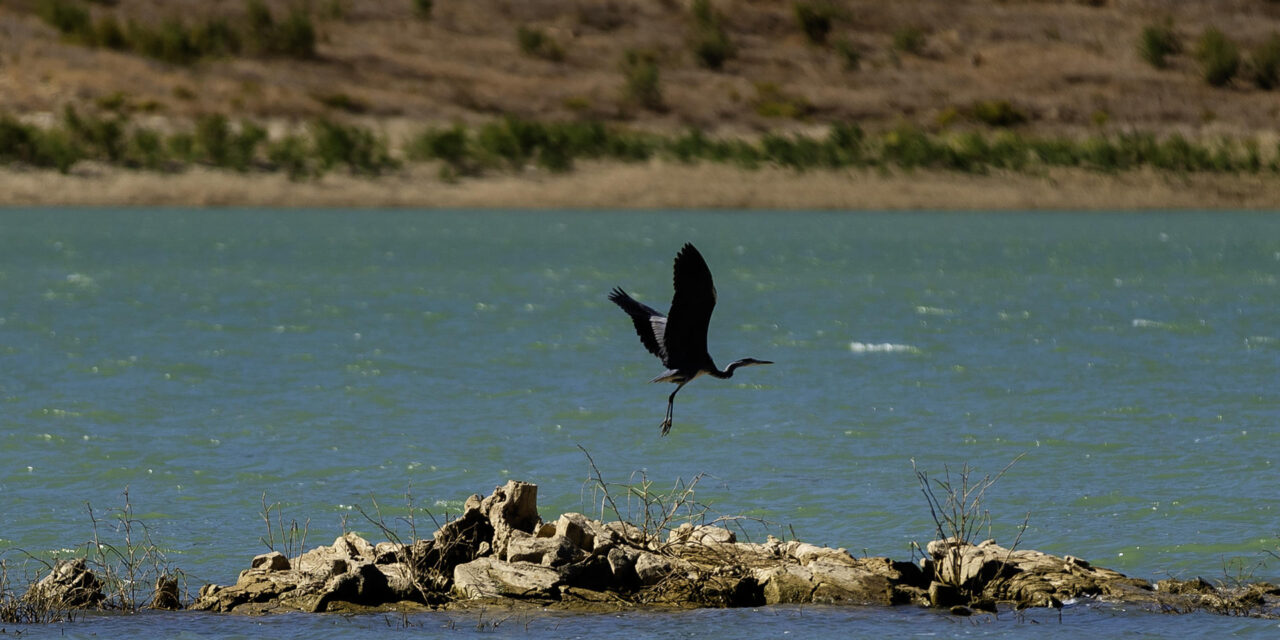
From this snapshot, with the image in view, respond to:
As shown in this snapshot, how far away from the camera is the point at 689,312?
12688mm

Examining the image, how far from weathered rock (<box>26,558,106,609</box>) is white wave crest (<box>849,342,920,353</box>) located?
21431 millimetres

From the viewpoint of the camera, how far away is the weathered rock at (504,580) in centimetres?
1292

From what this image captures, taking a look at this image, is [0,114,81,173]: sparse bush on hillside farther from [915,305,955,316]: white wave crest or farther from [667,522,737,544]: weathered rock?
[667,522,737,544]: weathered rock

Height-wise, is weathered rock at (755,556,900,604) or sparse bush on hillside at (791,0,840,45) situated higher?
weathered rock at (755,556,900,604)

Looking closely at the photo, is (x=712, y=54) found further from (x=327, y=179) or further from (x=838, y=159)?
(x=327, y=179)

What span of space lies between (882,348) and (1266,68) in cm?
6536

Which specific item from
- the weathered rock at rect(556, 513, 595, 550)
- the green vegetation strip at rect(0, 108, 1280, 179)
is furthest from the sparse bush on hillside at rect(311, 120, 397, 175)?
the weathered rock at rect(556, 513, 595, 550)

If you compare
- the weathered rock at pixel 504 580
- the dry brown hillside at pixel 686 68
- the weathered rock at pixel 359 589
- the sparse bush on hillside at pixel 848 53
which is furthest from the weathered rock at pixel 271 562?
the sparse bush on hillside at pixel 848 53

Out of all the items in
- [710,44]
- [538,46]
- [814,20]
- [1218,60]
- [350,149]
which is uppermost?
[814,20]

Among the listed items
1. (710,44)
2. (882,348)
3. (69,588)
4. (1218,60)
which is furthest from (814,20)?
(69,588)

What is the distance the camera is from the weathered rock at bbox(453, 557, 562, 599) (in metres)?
12.9

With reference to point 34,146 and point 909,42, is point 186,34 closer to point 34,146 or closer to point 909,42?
point 34,146

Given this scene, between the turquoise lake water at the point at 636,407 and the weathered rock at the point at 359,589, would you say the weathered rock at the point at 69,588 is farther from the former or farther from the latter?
the weathered rock at the point at 359,589

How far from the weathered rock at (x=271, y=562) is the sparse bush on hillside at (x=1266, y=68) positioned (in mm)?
85579
